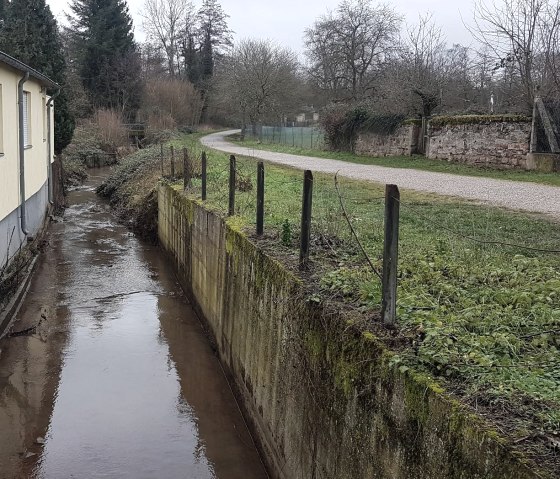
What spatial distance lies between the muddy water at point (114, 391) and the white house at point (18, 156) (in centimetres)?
143

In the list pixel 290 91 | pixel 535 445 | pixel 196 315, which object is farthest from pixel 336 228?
pixel 290 91

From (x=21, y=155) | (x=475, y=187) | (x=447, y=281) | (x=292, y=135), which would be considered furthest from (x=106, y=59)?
(x=447, y=281)

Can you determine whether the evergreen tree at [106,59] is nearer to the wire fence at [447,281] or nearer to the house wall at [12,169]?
the house wall at [12,169]

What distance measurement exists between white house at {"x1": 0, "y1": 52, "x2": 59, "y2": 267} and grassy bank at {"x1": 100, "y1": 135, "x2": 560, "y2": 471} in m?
4.62

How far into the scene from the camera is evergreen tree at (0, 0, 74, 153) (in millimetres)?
27766

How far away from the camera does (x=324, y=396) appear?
514cm

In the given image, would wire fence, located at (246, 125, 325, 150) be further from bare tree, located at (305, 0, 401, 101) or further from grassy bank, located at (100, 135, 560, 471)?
grassy bank, located at (100, 135, 560, 471)

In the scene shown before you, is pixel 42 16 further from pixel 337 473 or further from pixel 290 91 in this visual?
pixel 337 473

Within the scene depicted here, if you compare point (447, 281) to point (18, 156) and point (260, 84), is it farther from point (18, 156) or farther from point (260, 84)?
point (260, 84)

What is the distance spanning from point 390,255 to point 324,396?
1.43 m

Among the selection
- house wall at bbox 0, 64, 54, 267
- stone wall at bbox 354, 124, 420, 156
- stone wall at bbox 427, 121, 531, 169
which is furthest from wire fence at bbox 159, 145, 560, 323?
stone wall at bbox 354, 124, 420, 156

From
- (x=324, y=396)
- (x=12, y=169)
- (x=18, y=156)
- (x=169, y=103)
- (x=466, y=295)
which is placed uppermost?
(x=169, y=103)

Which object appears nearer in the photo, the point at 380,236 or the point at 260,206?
the point at 380,236

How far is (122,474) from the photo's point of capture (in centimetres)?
670
